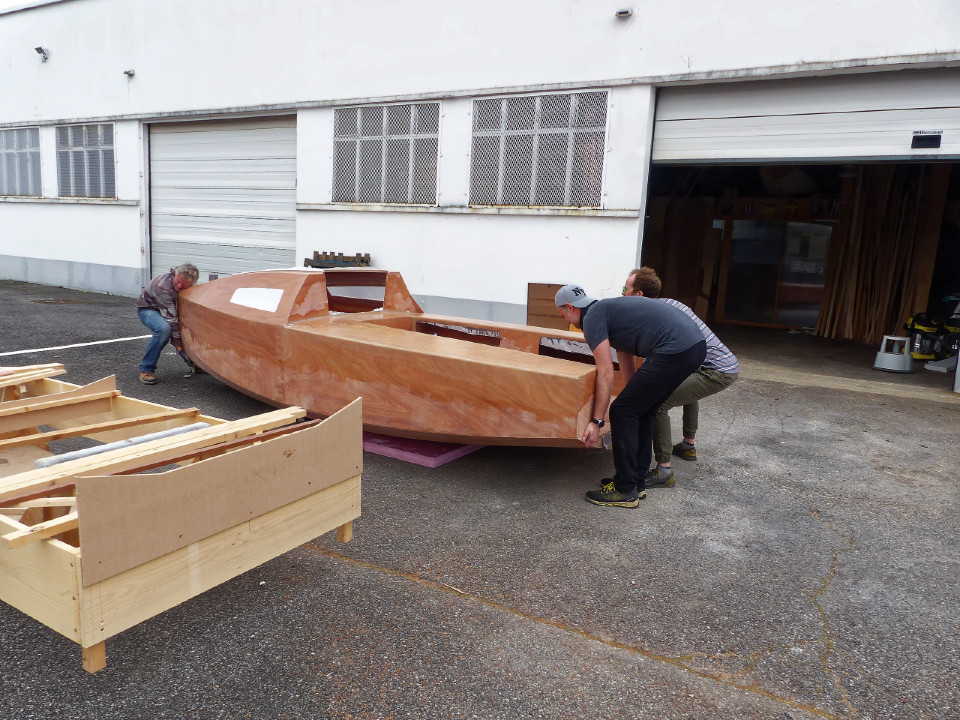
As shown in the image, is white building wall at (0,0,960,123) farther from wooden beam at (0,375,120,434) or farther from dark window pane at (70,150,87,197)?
wooden beam at (0,375,120,434)

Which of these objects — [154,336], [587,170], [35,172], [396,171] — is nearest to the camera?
[154,336]

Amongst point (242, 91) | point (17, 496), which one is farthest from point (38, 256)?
point (17, 496)

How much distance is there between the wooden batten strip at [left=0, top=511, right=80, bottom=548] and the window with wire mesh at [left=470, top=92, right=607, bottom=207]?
8.05 m

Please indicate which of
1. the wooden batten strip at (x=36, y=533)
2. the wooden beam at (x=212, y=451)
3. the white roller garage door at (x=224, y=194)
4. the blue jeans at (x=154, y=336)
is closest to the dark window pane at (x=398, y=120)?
the white roller garage door at (x=224, y=194)

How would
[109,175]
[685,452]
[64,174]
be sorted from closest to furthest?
1. [685,452]
2. [109,175]
3. [64,174]

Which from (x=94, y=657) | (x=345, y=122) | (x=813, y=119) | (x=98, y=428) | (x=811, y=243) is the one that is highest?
(x=345, y=122)

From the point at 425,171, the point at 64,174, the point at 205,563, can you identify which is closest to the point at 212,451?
the point at 205,563

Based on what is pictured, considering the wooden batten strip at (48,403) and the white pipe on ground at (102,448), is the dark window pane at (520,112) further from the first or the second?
the white pipe on ground at (102,448)

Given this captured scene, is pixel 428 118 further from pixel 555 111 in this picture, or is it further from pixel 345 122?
pixel 555 111

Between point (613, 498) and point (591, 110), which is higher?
point (591, 110)

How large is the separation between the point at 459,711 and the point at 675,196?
12564 mm

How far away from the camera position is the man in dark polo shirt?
13.4 ft

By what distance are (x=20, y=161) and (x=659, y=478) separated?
1702 cm

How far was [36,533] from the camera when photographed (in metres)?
2.19
